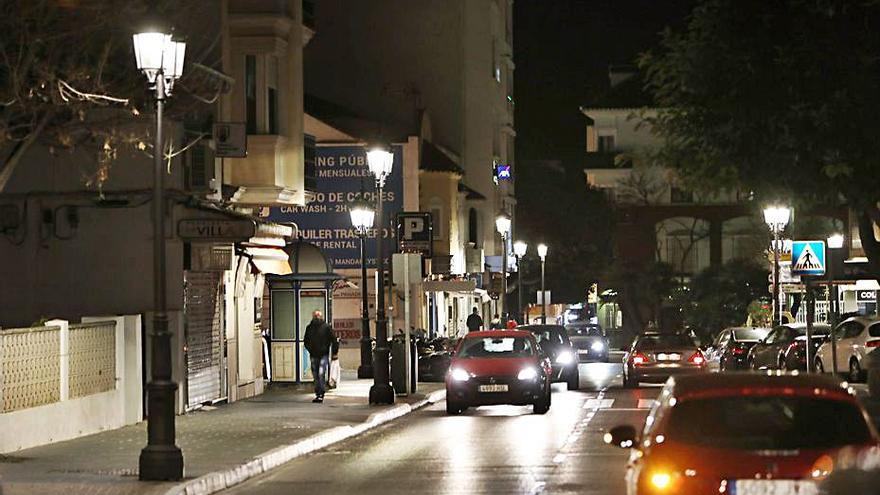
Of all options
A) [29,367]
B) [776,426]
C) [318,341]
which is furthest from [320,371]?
[776,426]

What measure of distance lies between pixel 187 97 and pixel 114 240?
3917mm

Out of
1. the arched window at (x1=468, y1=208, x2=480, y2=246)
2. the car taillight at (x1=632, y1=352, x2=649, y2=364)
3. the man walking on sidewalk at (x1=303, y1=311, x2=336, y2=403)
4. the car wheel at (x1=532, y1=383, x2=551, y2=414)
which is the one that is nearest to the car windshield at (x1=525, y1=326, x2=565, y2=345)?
the car taillight at (x1=632, y1=352, x2=649, y2=364)

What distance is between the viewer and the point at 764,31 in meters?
21.5

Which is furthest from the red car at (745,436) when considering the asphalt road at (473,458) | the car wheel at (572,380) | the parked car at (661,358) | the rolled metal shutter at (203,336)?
the car wheel at (572,380)

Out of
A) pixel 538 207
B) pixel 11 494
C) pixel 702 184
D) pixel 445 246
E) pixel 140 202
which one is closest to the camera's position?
pixel 11 494

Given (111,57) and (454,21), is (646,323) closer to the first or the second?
(454,21)

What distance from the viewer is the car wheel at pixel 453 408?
3155cm

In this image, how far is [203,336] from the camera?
31.5m

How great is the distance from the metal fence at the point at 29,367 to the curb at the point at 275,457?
3.59 meters

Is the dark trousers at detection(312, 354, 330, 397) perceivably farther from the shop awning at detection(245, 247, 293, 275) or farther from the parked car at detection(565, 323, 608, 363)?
the parked car at detection(565, 323, 608, 363)

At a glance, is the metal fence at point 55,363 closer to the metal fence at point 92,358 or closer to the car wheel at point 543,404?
the metal fence at point 92,358

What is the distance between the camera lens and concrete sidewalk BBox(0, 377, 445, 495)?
1825 centimetres

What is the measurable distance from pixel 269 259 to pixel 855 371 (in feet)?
51.0

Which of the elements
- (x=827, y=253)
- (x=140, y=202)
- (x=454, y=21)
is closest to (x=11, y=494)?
(x=140, y=202)
